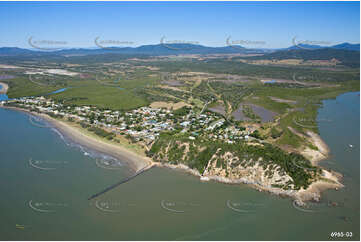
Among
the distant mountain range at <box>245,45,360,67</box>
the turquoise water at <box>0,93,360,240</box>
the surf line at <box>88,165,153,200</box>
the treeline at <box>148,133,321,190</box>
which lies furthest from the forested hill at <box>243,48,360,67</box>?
the surf line at <box>88,165,153,200</box>

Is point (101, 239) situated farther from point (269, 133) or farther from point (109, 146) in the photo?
point (269, 133)

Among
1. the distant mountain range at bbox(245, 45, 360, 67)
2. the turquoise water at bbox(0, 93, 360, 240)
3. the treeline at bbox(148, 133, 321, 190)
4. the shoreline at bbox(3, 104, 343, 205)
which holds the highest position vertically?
the distant mountain range at bbox(245, 45, 360, 67)

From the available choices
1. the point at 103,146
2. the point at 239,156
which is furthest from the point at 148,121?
the point at 239,156

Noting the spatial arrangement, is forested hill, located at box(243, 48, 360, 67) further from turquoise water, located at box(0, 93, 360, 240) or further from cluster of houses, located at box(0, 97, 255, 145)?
turquoise water, located at box(0, 93, 360, 240)

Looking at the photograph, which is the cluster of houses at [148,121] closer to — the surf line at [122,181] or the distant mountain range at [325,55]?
the surf line at [122,181]

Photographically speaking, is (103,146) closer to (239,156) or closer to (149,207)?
(149,207)

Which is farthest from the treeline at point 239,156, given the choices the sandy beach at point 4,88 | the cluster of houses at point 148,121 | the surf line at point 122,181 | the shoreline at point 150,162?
the sandy beach at point 4,88
